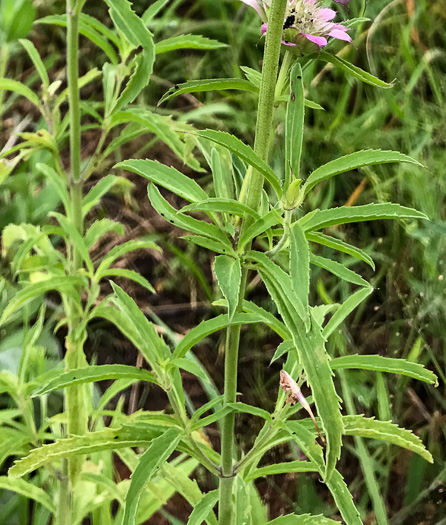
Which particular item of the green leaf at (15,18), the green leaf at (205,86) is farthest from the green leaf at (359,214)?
the green leaf at (15,18)

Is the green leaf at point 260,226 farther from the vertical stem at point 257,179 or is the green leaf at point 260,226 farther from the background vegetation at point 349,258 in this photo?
the background vegetation at point 349,258

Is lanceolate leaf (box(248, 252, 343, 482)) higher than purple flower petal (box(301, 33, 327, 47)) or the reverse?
the reverse

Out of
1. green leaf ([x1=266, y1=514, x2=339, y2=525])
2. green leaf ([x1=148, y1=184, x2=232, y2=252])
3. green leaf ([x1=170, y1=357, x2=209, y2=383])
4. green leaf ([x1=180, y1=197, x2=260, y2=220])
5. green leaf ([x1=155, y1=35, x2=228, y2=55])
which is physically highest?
green leaf ([x1=155, y1=35, x2=228, y2=55])

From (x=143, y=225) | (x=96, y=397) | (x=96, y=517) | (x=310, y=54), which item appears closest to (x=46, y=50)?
(x=143, y=225)

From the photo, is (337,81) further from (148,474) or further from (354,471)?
(148,474)

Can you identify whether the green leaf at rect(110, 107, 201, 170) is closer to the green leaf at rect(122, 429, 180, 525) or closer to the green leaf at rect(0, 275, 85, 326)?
the green leaf at rect(0, 275, 85, 326)

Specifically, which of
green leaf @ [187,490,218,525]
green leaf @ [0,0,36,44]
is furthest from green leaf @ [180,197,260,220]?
green leaf @ [0,0,36,44]
